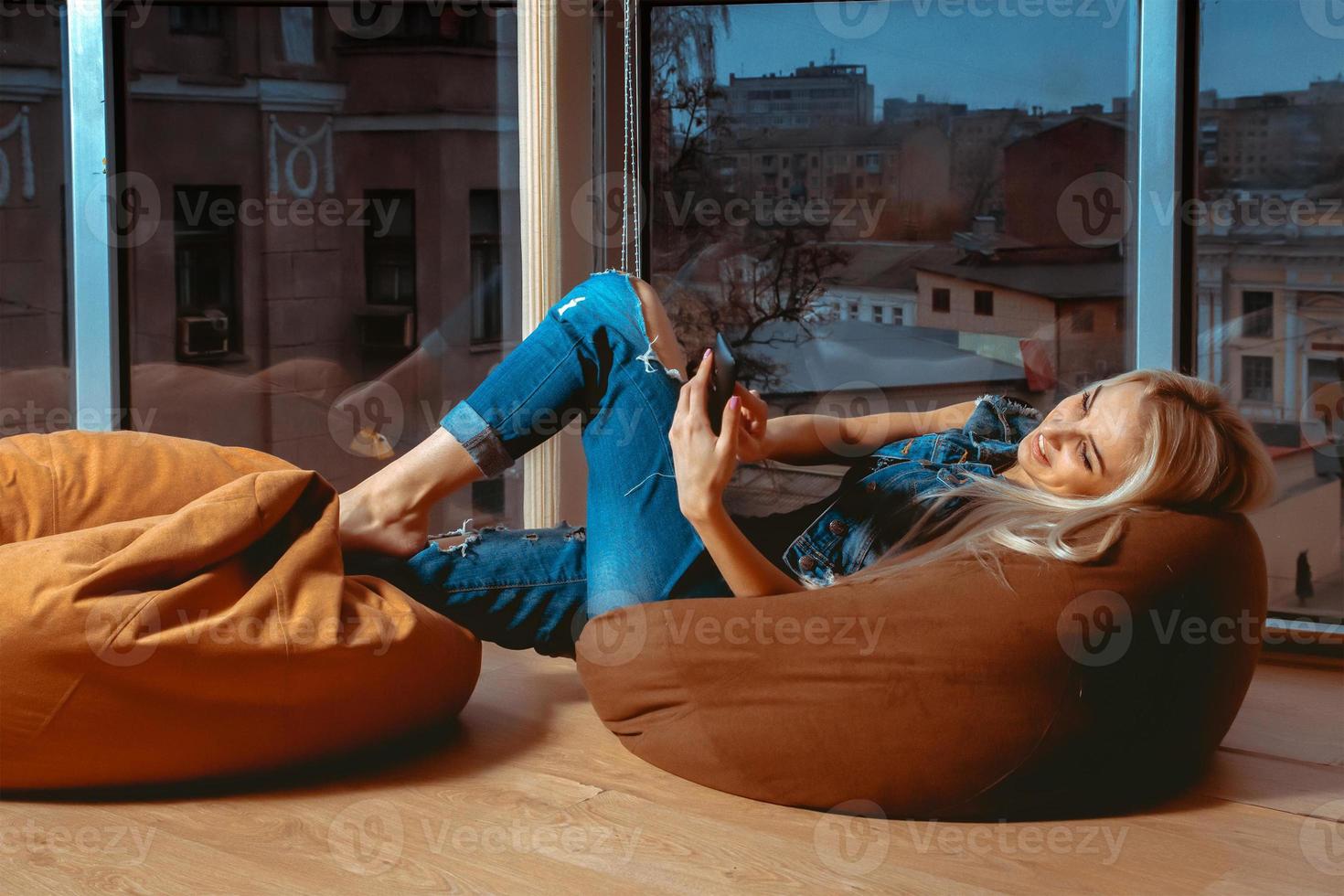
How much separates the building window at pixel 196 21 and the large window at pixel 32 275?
1.82 ft

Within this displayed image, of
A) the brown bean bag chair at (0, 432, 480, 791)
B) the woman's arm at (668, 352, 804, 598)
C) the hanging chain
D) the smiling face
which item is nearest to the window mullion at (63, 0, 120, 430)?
the hanging chain

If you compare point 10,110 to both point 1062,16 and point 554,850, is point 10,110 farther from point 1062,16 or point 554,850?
point 554,850

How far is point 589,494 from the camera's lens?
2.07 m

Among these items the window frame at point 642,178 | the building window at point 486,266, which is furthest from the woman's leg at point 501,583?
the building window at point 486,266

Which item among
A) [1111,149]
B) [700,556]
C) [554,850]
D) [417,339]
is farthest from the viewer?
[417,339]

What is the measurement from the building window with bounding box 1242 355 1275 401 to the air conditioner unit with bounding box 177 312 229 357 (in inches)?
127

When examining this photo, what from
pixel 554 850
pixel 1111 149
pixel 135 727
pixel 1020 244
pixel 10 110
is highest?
pixel 10 110

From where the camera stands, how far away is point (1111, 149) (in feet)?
10.2

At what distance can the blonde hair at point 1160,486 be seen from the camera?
1828 millimetres

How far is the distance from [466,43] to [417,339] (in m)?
0.98

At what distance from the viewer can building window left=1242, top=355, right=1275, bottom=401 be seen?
2.94m

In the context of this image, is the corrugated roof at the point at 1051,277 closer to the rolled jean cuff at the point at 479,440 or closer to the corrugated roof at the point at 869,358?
the corrugated roof at the point at 869,358

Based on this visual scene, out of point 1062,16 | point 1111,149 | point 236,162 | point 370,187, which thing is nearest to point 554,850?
point 1111,149

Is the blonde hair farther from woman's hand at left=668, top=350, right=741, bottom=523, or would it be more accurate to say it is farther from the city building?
the city building
